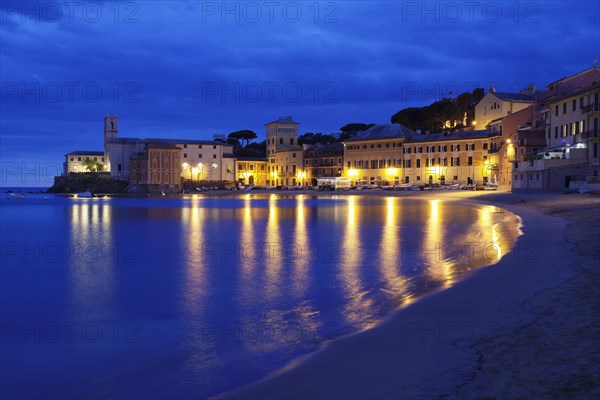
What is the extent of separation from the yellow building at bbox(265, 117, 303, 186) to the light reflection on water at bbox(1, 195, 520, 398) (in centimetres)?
9512

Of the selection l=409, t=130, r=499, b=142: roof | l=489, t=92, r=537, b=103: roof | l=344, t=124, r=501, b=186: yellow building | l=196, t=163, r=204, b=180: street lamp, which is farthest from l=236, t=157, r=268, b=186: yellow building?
l=489, t=92, r=537, b=103: roof

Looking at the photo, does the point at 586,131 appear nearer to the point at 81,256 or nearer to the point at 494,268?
the point at 494,268

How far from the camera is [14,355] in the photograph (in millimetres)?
8695

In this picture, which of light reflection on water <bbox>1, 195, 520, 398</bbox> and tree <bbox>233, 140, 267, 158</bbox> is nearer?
light reflection on water <bbox>1, 195, 520, 398</bbox>

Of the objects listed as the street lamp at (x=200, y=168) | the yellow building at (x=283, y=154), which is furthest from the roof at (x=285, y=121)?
the street lamp at (x=200, y=168)

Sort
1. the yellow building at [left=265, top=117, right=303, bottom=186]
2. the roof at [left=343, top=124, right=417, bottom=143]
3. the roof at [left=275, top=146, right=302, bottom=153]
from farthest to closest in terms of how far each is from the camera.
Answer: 1. the yellow building at [left=265, top=117, right=303, bottom=186]
2. the roof at [left=275, top=146, right=302, bottom=153]
3. the roof at [left=343, top=124, right=417, bottom=143]

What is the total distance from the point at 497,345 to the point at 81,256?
64.0ft

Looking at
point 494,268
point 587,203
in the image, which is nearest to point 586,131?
point 587,203

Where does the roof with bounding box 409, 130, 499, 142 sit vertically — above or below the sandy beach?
above

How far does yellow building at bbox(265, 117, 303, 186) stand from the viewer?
124 metres

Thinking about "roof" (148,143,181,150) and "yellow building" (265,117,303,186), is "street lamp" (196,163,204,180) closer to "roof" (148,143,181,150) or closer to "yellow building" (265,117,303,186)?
"roof" (148,143,181,150)

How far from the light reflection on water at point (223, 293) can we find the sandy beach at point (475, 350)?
77cm

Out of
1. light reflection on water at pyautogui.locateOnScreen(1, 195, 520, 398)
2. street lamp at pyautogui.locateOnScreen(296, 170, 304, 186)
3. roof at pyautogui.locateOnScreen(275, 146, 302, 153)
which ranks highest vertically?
roof at pyautogui.locateOnScreen(275, 146, 302, 153)

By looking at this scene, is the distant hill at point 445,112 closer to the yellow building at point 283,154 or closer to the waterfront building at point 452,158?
the waterfront building at point 452,158
